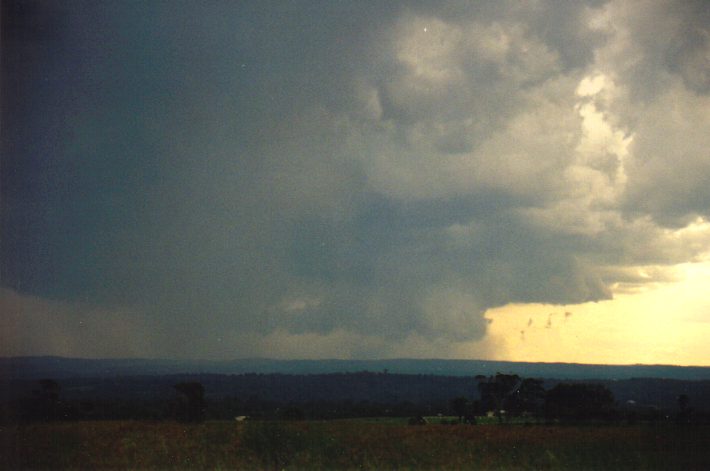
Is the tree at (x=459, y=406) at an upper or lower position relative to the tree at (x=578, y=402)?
lower

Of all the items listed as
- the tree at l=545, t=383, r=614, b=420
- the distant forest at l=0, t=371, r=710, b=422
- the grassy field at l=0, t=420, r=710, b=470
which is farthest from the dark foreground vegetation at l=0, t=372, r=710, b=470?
the distant forest at l=0, t=371, r=710, b=422

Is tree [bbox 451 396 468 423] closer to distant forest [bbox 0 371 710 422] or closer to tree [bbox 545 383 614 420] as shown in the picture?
distant forest [bbox 0 371 710 422]

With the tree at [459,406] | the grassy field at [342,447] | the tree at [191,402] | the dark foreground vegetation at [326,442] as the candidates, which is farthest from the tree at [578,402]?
the tree at [191,402]

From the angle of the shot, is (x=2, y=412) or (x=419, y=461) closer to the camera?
(x=419, y=461)

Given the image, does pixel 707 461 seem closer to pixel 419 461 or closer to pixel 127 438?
pixel 419 461

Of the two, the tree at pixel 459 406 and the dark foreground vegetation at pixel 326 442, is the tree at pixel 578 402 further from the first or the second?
the tree at pixel 459 406

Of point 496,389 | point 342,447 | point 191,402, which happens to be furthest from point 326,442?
point 496,389

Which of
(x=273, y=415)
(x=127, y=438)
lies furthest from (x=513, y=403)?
(x=127, y=438)
